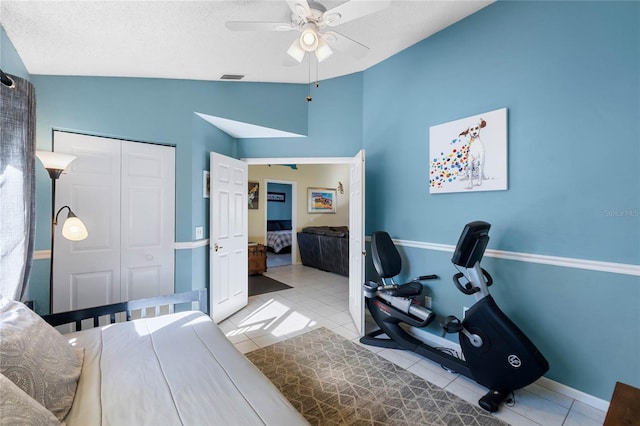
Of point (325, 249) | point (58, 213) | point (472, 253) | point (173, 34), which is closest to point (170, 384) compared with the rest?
point (58, 213)

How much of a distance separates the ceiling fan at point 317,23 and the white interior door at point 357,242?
1.11 meters

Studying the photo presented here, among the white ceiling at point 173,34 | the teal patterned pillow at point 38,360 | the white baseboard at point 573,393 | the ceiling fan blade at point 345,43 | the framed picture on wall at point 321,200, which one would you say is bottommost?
the white baseboard at point 573,393

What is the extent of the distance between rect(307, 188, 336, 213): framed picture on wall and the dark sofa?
819 mm

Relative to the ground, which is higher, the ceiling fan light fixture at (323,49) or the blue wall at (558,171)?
the ceiling fan light fixture at (323,49)

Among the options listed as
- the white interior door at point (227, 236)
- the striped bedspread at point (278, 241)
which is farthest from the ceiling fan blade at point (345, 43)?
the striped bedspread at point (278, 241)

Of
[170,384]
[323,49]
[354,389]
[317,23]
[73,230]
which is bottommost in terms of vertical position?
[354,389]

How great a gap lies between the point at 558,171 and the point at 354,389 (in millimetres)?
2136

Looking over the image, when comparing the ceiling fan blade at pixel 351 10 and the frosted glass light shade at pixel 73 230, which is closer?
the ceiling fan blade at pixel 351 10

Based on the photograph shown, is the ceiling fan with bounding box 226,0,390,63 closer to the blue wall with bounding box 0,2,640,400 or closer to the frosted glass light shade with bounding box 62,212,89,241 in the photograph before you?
the blue wall with bounding box 0,2,640,400

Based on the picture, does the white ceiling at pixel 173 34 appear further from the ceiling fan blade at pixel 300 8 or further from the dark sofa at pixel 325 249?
the dark sofa at pixel 325 249

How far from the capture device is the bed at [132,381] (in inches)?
38.3

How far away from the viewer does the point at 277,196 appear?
9.48m

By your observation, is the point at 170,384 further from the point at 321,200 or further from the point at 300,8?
the point at 321,200

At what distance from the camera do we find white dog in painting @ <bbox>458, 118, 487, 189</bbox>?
2303mm
